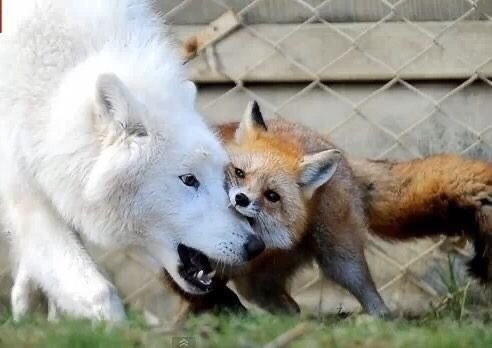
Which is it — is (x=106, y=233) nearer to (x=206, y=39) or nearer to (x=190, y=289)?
(x=190, y=289)

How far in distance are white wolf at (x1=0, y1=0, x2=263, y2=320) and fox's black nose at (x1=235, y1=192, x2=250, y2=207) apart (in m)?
0.26

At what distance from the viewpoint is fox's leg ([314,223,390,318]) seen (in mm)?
4797

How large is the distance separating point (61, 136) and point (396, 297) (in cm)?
208

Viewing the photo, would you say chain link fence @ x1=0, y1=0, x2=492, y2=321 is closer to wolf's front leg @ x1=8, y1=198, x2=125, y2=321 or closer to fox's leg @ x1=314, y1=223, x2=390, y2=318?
fox's leg @ x1=314, y1=223, x2=390, y2=318

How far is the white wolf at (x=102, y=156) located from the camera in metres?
4.04

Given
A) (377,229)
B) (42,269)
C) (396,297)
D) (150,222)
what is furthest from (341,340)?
(396,297)

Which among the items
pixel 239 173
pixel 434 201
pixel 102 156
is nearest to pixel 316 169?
pixel 239 173

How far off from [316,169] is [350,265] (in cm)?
40

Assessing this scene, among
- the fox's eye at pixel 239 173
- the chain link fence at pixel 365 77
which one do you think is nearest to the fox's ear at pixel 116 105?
the fox's eye at pixel 239 173

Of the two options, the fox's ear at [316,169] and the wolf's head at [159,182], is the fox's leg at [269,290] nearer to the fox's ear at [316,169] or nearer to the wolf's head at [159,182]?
the fox's ear at [316,169]

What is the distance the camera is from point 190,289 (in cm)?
425

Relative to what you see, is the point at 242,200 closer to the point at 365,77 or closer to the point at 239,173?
the point at 239,173

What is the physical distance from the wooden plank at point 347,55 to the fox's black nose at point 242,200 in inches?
47.5

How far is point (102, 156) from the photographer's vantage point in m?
4.02
